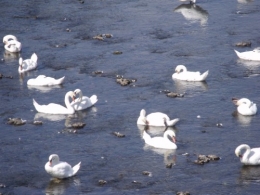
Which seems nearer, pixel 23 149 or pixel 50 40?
pixel 23 149

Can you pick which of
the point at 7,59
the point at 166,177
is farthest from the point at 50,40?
the point at 166,177

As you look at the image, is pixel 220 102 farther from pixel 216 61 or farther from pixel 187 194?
pixel 187 194

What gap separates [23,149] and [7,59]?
1391 centimetres

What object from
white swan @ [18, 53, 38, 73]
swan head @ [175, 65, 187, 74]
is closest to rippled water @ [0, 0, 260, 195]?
white swan @ [18, 53, 38, 73]

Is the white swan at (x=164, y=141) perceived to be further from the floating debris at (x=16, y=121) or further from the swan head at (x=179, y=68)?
the swan head at (x=179, y=68)

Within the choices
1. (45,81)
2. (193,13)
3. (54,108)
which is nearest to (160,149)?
(54,108)

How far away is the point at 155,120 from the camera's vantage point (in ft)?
124

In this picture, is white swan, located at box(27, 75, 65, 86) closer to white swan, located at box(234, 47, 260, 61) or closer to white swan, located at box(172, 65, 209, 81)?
white swan, located at box(172, 65, 209, 81)

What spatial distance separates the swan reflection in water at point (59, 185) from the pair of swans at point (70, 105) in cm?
694

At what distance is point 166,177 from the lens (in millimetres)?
32938

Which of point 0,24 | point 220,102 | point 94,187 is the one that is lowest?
point 94,187

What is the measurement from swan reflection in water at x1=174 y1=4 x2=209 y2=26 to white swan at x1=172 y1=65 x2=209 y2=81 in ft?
31.8

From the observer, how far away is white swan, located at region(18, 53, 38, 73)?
151 ft

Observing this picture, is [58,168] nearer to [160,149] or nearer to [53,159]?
[53,159]
